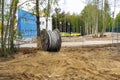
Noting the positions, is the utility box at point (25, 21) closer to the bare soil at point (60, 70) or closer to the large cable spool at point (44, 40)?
the large cable spool at point (44, 40)

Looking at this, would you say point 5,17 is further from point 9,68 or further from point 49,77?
point 49,77

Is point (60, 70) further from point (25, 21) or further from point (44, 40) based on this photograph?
point (25, 21)

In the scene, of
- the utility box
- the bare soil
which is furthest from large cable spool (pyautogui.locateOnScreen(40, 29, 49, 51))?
the bare soil

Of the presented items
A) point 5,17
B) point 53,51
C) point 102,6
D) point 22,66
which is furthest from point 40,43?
point 102,6

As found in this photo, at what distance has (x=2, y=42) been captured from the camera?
46.7 ft

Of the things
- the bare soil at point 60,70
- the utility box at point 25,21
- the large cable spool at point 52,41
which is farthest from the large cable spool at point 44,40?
the bare soil at point 60,70

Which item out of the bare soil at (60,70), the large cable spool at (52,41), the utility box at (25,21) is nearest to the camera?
the bare soil at (60,70)

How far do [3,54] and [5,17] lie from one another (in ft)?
6.07

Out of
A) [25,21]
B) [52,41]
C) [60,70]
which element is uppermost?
[25,21]

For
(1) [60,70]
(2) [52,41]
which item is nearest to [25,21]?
(2) [52,41]

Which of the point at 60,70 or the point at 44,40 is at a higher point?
the point at 44,40

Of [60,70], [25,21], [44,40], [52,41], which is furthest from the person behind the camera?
[25,21]

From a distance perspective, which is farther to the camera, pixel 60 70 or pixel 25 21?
pixel 25 21

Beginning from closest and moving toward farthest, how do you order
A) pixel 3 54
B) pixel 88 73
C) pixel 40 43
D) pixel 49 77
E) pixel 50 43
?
1. pixel 49 77
2. pixel 88 73
3. pixel 3 54
4. pixel 50 43
5. pixel 40 43
